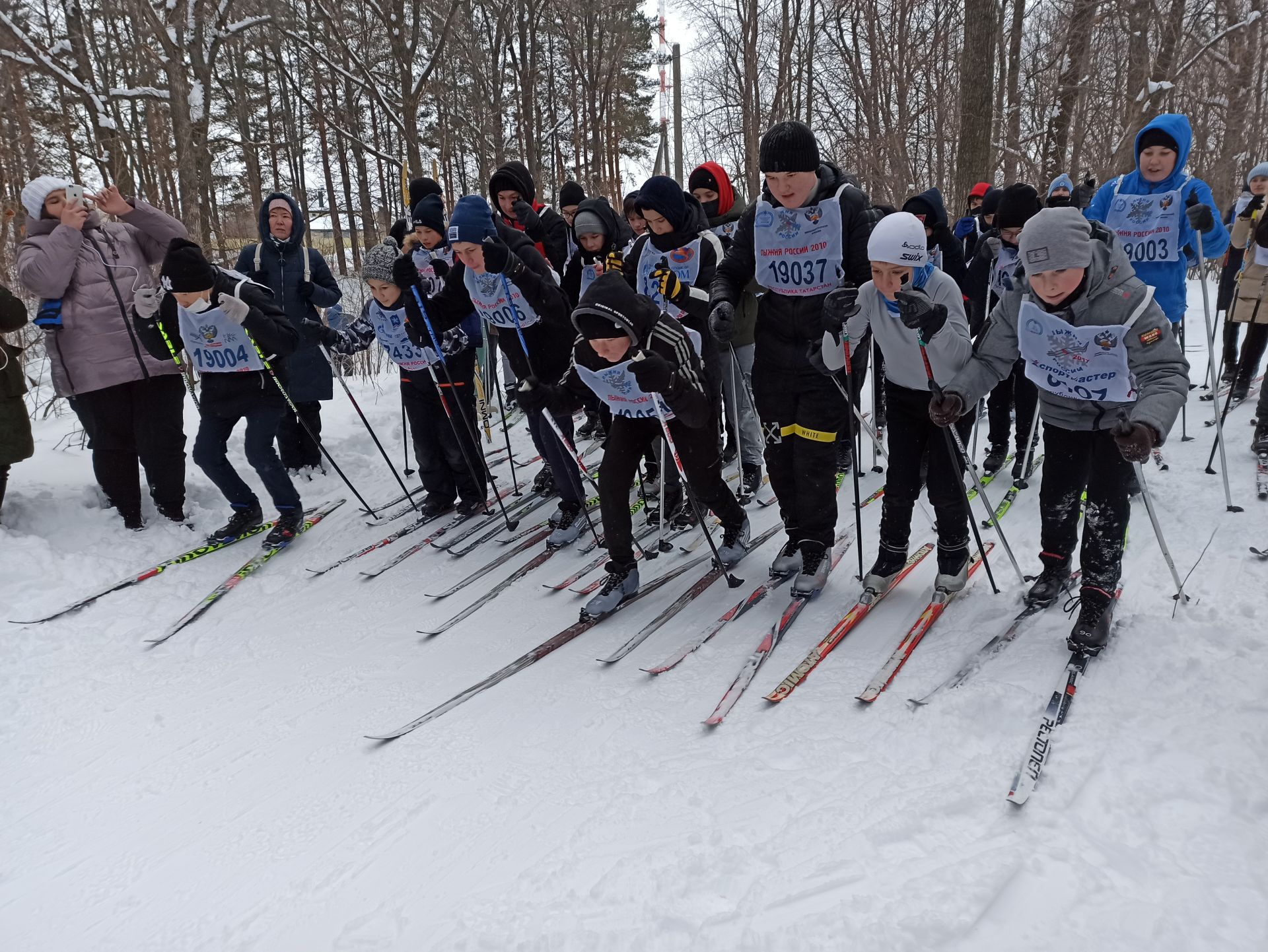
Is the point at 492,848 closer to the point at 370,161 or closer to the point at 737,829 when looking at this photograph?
the point at 737,829

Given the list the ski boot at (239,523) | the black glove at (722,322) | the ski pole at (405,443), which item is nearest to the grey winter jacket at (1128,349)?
the black glove at (722,322)

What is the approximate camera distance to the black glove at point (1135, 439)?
2.41 meters

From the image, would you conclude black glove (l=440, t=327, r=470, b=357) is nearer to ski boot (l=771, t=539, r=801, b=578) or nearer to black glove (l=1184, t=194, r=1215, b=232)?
ski boot (l=771, t=539, r=801, b=578)

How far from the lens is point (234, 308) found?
445cm

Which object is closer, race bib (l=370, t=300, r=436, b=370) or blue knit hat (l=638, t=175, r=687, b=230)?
blue knit hat (l=638, t=175, r=687, b=230)

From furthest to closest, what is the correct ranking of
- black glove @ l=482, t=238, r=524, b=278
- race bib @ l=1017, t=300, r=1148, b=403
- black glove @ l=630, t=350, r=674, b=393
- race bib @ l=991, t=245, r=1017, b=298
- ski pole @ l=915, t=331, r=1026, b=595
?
race bib @ l=991, t=245, r=1017, b=298
black glove @ l=482, t=238, r=524, b=278
black glove @ l=630, t=350, r=674, b=393
ski pole @ l=915, t=331, r=1026, b=595
race bib @ l=1017, t=300, r=1148, b=403

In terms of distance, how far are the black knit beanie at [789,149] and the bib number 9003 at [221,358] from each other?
328 centimetres

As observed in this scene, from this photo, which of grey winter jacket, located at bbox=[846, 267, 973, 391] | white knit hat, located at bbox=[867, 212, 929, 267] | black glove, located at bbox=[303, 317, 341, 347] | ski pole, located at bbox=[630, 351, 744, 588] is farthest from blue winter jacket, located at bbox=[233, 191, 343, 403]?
white knit hat, located at bbox=[867, 212, 929, 267]

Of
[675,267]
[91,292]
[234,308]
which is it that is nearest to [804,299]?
[675,267]

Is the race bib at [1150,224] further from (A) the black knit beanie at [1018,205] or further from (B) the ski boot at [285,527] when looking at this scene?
(B) the ski boot at [285,527]

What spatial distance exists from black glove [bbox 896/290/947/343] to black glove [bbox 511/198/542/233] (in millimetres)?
3415

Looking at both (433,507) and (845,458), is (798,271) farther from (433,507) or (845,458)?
(433,507)

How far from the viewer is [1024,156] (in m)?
10.8

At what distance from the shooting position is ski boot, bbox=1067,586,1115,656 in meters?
2.84
